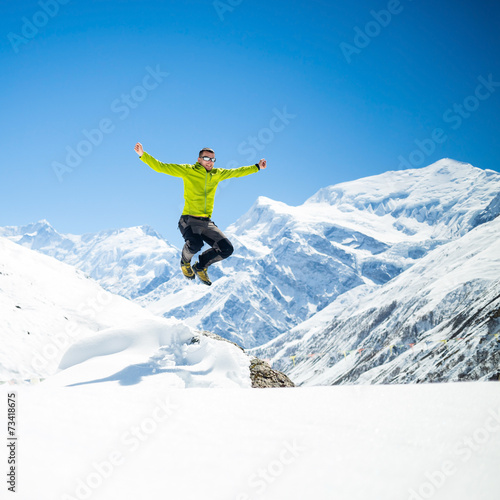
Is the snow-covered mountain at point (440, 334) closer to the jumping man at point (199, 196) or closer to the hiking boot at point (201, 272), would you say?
the hiking boot at point (201, 272)

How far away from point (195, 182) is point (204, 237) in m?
1.41

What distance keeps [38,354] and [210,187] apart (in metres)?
9.41

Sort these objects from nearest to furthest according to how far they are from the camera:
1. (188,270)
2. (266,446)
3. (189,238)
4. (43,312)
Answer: (266,446) < (189,238) < (188,270) < (43,312)

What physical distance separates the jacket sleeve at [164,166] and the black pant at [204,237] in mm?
1112

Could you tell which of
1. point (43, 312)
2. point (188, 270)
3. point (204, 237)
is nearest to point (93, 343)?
point (188, 270)

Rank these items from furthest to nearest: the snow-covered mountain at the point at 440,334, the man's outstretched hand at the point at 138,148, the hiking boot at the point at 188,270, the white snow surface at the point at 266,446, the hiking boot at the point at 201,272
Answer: the snow-covered mountain at the point at 440,334
the hiking boot at the point at 188,270
the hiking boot at the point at 201,272
the man's outstretched hand at the point at 138,148
the white snow surface at the point at 266,446

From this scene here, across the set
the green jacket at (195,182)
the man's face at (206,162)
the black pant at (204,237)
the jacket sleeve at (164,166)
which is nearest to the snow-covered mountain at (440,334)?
the black pant at (204,237)

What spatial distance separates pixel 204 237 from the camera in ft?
31.9

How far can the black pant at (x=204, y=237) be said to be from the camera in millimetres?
9414

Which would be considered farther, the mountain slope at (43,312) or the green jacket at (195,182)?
the mountain slope at (43,312)

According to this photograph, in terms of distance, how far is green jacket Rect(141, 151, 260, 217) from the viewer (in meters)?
9.28

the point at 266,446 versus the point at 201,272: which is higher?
the point at 201,272

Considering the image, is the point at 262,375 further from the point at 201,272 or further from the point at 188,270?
the point at 188,270

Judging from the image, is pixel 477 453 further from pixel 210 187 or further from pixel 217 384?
pixel 210 187
